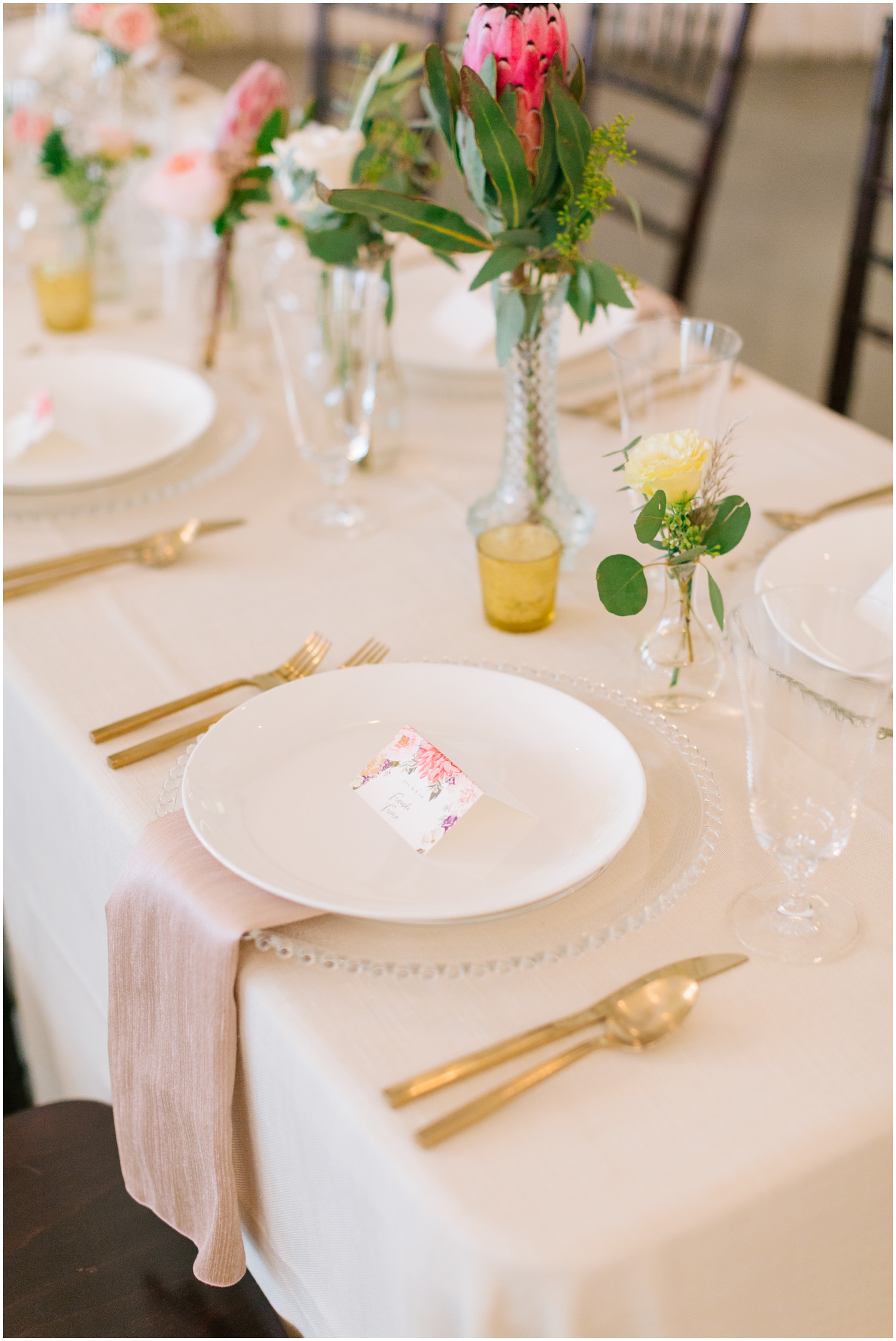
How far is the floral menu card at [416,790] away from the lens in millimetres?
746

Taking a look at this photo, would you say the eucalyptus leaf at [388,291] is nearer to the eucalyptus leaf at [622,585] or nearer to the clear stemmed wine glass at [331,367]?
the clear stemmed wine glass at [331,367]

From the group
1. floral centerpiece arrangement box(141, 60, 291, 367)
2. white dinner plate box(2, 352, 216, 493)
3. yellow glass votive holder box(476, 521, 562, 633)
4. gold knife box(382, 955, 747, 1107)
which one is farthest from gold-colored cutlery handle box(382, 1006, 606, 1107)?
floral centerpiece arrangement box(141, 60, 291, 367)

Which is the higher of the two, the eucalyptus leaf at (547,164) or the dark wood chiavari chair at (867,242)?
the eucalyptus leaf at (547,164)

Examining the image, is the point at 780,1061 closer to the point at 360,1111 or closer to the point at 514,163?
the point at 360,1111

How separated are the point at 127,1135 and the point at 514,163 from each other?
761mm

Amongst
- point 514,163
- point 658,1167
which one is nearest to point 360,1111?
point 658,1167

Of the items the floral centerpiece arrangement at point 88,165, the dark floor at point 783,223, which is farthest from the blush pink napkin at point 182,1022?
the dark floor at point 783,223

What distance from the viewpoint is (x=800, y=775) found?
68cm

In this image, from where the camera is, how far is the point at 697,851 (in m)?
0.77

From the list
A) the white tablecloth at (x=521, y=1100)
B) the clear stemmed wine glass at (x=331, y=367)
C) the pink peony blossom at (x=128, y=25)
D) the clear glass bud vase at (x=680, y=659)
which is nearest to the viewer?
the white tablecloth at (x=521, y=1100)

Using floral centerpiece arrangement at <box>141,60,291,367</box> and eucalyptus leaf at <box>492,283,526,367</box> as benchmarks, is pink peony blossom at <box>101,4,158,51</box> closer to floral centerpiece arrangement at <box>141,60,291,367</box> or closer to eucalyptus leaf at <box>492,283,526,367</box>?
floral centerpiece arrangement at <box>141,60,291,367</box>

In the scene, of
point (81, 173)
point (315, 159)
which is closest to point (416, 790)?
point (315, 159)

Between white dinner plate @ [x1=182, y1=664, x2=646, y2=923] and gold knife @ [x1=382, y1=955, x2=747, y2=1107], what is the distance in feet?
0.22

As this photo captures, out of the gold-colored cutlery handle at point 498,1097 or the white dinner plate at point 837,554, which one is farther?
the white dinner plate at point 837,554
